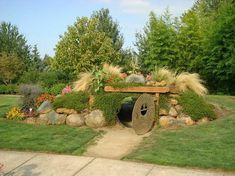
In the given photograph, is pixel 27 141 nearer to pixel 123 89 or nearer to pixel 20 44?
pixel 123 89

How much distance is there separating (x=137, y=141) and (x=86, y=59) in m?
23.5

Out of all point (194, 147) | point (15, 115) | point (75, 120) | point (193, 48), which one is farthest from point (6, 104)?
point (193, 48)

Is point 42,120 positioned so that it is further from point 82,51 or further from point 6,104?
point 82,51

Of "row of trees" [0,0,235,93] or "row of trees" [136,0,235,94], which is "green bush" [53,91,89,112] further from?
"row of trees" [136,0,235,94]

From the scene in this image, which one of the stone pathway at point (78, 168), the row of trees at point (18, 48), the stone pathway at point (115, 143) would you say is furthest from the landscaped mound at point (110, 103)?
the row of trees at point (18, 48)

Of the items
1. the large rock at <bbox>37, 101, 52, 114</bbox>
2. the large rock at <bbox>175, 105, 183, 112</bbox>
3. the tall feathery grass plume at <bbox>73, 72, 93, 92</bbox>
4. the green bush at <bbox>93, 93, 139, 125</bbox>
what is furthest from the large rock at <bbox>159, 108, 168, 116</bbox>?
the large rock at <bbox>37, 101, 52, 114</bbox>

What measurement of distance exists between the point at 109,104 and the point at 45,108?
210 cm

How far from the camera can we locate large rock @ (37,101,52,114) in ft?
35.7

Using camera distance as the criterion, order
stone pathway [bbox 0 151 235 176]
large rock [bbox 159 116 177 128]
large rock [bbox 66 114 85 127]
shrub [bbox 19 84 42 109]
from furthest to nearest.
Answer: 1. shrub [bbox 19 84 42 109]
2. large rock [bbox 66 114 85 127]
3. large rock [bbox 159 116 177 128]
4. stone pathway [bbox 0 151 235 176]

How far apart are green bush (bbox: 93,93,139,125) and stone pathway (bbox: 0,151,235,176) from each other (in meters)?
3.03

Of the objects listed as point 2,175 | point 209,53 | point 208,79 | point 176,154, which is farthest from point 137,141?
point 208,79

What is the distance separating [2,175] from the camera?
20.2ft

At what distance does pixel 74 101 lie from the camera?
10570 mm

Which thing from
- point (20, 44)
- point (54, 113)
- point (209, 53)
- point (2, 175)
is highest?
point (20, 44)
